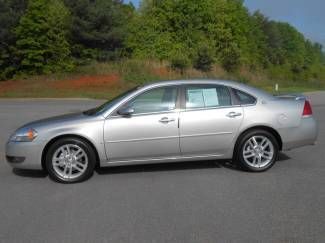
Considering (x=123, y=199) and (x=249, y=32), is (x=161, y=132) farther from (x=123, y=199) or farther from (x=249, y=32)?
(x=249, y=32)

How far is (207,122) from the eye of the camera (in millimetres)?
6820

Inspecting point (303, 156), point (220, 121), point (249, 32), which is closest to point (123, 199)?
point (220, 121)

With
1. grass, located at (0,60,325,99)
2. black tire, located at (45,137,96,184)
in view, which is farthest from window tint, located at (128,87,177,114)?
grass, located at (0,60,325,99)

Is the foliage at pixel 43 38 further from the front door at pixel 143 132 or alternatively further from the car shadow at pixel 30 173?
the front door at pixel 143 132

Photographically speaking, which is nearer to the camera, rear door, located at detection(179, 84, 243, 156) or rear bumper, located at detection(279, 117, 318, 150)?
rear door, located at detection(179, 84, 243, 156)

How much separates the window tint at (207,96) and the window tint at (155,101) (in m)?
0.24

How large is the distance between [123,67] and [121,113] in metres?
32.1

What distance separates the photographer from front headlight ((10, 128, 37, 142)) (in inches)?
260

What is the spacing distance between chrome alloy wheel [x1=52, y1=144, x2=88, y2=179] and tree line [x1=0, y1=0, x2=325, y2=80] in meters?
32.3

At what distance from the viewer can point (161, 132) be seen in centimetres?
671

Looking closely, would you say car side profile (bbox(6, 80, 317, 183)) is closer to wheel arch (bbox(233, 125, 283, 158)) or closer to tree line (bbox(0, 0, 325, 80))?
wheel arch (bbox(233, 125, 283, 158))

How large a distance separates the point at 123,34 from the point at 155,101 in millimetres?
33731

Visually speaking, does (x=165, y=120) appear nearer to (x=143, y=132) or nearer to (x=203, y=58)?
(x=143, y=132)

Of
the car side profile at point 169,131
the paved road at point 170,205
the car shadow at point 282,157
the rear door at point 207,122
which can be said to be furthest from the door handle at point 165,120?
the car shadow at point 282,157
